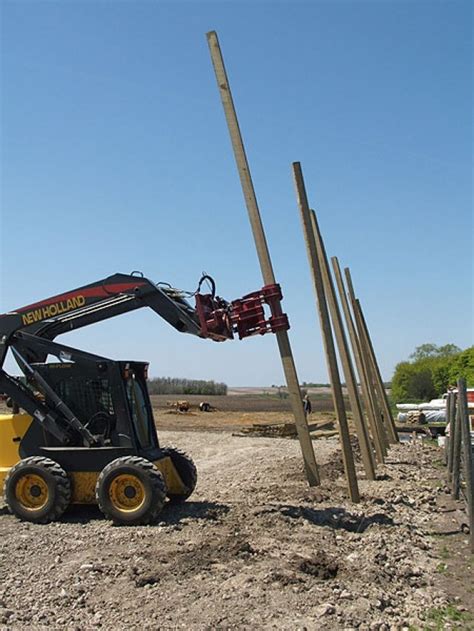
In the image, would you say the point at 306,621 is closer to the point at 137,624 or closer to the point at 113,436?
the point at 137,624

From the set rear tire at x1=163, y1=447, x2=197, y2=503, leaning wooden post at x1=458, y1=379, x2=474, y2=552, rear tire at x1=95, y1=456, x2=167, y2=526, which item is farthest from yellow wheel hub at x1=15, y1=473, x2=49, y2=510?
leaning wooden post at x1=458, y1=379, x2=474, y2=552

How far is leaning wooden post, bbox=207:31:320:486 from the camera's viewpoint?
8906 millimetres

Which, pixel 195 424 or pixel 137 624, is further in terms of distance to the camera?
pixel 195 424

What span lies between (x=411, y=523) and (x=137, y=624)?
187 inches

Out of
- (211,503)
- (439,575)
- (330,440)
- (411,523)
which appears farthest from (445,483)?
(330,440)

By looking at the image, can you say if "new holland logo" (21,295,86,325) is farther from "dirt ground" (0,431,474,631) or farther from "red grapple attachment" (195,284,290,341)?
"dirt ground" (0,431,474,631)

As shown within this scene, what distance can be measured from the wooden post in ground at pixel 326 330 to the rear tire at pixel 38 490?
3829 mm

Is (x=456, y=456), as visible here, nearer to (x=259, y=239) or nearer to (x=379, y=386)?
(x=259, y=239)

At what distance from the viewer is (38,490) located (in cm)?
924

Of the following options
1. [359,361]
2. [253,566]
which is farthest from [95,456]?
[359,361]

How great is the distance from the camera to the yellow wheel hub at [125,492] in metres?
8.88

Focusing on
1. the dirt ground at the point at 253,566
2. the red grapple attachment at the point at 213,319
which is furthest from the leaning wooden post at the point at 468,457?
the red grapple attachment at the point at 213,319

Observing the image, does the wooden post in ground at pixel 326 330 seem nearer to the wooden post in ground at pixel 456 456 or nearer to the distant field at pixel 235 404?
the wooden post in ground at pixel 456 456

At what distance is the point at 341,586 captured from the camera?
19.9 ft
